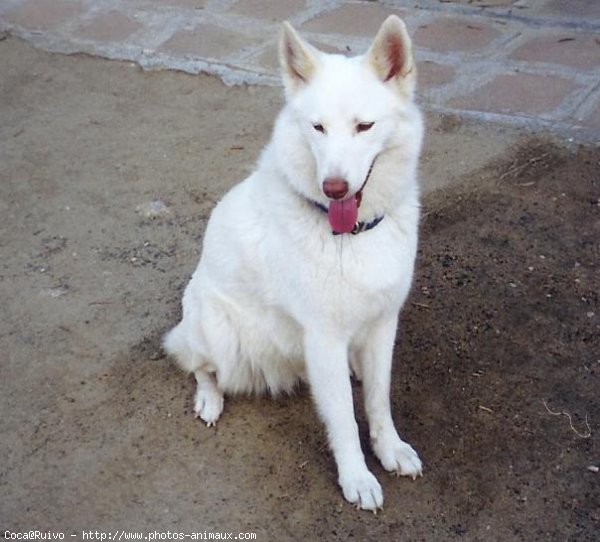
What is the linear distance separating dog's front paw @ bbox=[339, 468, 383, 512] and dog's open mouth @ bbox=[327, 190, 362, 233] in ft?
2.55

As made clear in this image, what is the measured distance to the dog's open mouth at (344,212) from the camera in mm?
2592

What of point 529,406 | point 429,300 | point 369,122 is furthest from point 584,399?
point 369,122

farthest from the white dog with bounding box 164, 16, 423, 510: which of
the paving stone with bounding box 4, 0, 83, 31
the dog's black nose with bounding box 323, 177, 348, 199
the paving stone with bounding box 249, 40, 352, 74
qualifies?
the paving stone with bounding box 4, 0, 83, 31

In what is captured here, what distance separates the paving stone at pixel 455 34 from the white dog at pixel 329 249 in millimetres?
2920

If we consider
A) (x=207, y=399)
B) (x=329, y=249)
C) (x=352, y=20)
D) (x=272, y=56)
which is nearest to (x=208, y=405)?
(x=207, y=399)

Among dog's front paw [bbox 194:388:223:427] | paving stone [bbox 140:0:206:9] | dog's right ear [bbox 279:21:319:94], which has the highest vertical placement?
dog's right ear [bbox 279:21:319:94]

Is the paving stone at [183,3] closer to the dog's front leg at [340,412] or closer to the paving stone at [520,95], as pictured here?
the paving stone at [520,95]

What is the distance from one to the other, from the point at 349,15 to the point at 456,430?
3638mm

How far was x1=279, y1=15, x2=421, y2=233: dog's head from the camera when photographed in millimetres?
2451

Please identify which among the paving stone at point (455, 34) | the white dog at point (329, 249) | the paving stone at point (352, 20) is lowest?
the paving stone at point (352, 20)

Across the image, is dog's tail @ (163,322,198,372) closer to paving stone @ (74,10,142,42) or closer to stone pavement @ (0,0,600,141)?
stone pavement @ (0,0,600,141)

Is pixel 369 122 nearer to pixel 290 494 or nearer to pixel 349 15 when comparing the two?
pixel 290 494

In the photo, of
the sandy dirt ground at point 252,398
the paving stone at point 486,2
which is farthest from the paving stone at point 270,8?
the sandy dirt ground at point 252,398

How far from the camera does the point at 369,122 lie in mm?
2482
